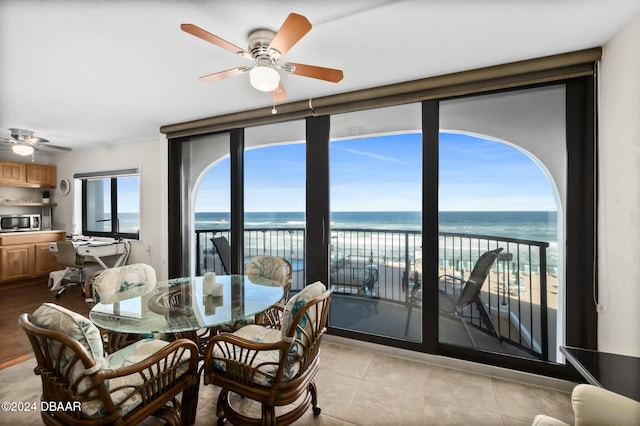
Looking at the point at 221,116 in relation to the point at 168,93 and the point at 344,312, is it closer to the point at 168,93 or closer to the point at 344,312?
the point at 168,93

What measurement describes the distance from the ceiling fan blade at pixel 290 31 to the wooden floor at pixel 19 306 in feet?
11.0

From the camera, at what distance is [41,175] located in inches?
198

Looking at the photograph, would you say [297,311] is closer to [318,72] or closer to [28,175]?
[318,72]

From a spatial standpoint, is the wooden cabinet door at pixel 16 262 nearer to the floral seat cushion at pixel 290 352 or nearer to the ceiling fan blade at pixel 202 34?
the floral seat cushion at pixel 290 352

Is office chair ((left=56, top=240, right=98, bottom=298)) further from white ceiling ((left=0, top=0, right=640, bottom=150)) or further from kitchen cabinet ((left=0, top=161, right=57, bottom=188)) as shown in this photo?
white ceiling ((left=0, top=0, right=640, bottom=150))

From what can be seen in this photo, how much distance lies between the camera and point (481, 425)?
1.58m

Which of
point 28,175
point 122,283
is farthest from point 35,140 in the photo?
point 122,283

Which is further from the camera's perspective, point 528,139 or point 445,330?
point 445,330

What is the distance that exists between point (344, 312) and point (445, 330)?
1.15m

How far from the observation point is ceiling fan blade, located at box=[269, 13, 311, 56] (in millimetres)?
1189

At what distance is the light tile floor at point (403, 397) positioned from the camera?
1630mm

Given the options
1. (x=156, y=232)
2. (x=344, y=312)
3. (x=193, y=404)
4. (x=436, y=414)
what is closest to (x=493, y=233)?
(x=436, y=414)

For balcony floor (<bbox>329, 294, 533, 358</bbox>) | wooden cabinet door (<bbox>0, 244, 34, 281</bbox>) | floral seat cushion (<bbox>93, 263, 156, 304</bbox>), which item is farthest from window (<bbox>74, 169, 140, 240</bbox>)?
balcony floor (<bbox>329, 294, 533, 358</bbox>)

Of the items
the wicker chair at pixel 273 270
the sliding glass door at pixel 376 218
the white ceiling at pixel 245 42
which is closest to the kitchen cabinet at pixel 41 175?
the white ceiling at pixel 245 42
